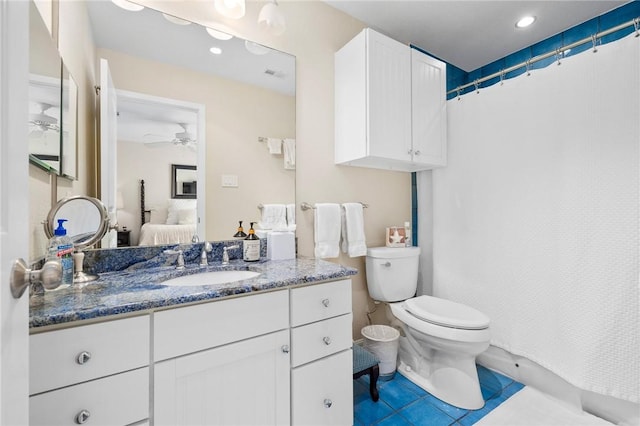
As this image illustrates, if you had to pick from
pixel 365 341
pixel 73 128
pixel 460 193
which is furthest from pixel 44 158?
pixel 460 193

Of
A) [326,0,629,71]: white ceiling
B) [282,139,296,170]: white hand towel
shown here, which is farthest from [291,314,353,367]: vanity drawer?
[326,0,629,71]: white ceiling

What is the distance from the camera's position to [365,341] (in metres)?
1.96

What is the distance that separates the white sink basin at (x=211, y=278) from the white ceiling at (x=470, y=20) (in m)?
1.84

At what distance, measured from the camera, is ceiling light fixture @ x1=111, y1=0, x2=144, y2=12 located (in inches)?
51.4

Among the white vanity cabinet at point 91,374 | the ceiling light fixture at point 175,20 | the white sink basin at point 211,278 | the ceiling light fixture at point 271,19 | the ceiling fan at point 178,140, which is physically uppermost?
the ceiling light fixture at point 271,19

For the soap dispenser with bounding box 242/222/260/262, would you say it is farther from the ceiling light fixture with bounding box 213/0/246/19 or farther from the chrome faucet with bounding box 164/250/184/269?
the ceiling light fixture with bounding box 213/0/246/19

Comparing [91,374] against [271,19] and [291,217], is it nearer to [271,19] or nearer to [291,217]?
[291,217]

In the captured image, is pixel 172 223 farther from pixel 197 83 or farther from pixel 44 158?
pixel 197 83

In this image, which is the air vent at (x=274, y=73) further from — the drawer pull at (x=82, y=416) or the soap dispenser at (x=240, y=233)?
the drawer pull at (x=82, y=416)

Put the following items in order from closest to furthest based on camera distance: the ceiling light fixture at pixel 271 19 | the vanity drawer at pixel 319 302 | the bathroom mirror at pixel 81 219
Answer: the bathroom mirror at pixel 81 219 → the vanity drawer at pixel 319 302 → the ceiling light fixture at pixel 271 19

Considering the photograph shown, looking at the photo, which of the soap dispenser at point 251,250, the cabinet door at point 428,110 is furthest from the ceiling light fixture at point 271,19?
the soap dispenser at point 251,250

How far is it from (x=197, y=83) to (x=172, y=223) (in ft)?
2.35

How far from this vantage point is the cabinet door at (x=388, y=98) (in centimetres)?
177

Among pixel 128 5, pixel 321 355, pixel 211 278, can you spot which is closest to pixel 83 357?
pixel 211 278
